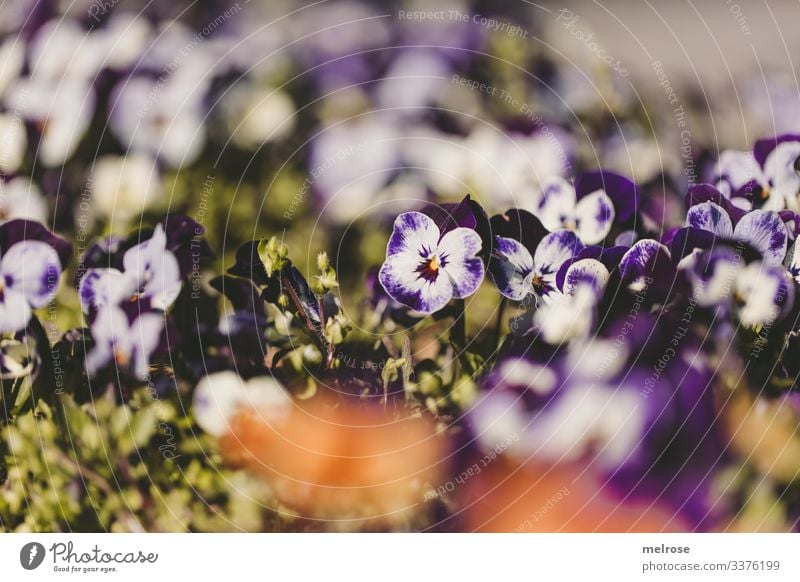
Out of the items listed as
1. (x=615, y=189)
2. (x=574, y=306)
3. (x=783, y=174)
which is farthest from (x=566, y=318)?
(x=783, y=174)

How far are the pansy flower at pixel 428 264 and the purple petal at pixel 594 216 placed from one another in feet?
0.31

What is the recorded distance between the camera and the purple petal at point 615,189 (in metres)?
0.48

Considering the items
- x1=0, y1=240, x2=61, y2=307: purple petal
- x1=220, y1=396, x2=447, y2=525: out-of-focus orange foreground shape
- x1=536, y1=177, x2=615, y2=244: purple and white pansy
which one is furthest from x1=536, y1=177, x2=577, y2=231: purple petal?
x1=0, y1=240, x2=61, y2=307: purple petal

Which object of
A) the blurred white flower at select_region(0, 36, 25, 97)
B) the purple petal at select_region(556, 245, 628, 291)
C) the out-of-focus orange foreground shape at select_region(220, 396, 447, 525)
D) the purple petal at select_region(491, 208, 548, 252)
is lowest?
the out-of-focus orange foreground shape at select_region(220, 396, 447, 525)

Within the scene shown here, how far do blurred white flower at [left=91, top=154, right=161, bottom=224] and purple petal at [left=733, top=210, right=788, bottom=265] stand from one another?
528mm

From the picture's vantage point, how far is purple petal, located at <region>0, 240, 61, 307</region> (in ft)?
1.59

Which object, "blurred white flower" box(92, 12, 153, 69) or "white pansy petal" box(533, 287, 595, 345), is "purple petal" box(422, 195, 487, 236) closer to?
"white pansy petal" box(533, 287, 595, 345)

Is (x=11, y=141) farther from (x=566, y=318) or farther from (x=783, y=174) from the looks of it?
(x=783, y=174)

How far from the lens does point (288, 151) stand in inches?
18.9

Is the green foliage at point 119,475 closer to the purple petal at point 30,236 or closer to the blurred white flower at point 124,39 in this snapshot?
the purple petal at point 30,236

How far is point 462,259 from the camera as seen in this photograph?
0.48m

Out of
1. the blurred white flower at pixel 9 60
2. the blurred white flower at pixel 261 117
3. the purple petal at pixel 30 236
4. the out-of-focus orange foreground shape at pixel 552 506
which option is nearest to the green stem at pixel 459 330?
the out-of-focus orange foreground shape at pixel 552 506
